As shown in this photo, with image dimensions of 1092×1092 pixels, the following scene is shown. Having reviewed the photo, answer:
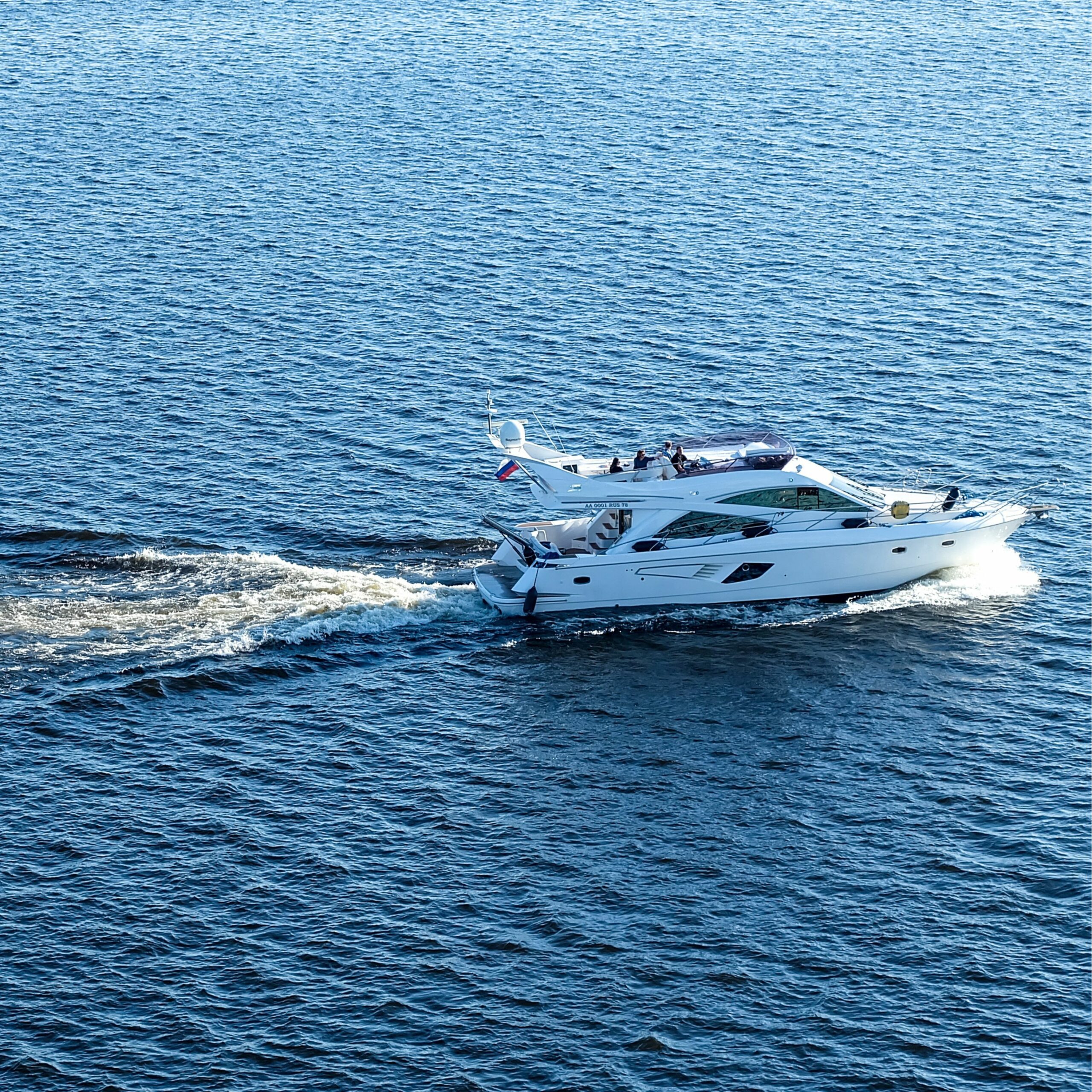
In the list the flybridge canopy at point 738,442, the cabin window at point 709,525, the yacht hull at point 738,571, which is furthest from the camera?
the flybridge canopy at point 738,442

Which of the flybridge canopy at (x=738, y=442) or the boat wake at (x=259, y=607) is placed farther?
the flybridge canopy at (x=738, y=442)

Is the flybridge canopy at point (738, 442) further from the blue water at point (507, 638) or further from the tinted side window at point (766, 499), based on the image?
the blue water at point (507, 638)

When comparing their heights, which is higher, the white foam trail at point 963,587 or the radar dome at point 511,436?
the radar dome at point 511,436

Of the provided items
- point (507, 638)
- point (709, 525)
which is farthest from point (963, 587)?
point (507, 638)

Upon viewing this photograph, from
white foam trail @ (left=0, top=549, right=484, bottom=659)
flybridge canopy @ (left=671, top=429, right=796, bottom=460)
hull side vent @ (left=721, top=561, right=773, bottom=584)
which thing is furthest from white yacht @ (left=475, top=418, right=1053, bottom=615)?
white foam trail @ (left=0, top=549, right=484, bottom=659)

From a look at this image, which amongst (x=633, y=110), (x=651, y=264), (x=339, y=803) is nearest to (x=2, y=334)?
(x=651, y=264)

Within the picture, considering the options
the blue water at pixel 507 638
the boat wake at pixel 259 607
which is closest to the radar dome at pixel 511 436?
the blue water at pixel 507 638

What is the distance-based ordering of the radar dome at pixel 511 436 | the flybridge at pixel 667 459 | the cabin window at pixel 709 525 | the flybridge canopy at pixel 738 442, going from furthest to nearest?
the flybridge canopy at pixel 738 442 → the radar dome at pixel 511 436 → the flybridge at pixel 667 459 → the cabin window at pixel 709 525
